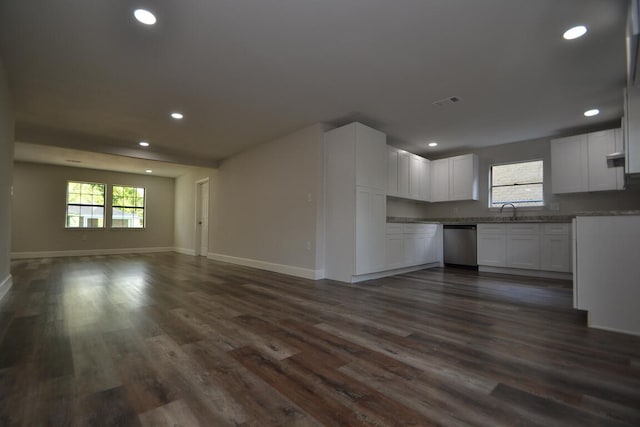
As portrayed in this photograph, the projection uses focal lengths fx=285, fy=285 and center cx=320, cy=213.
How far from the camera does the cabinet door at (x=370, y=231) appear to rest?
4078 mm

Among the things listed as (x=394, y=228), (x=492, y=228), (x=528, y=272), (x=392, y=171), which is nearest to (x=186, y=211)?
(x=392, y=171)

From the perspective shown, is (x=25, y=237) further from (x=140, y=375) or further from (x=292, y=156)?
(x=140, y=375)

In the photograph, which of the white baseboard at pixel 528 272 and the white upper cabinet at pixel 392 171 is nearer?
the white baseboard at pixel 528 272

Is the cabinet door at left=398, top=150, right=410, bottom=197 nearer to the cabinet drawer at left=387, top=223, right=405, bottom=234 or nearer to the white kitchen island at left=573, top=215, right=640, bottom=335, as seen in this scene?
the cabinet drawer at left=387, top=223, right=405, bottom=234

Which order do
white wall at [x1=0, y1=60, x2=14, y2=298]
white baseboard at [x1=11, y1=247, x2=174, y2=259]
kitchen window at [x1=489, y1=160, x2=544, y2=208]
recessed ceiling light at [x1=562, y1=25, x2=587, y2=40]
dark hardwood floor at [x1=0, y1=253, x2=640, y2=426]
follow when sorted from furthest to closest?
white baseboard at [x1=11, y1=247, x2=174, y2=259] < kitchen window at [x1=489, y1=160, x2=544, y2=208] < white wall at [x1=0, y1=60, x2=14, y2=298] < recessed ceiling light at [x1=562, y1=25, x2=587, y2=40] < dark hardwood floor at [x1=0, y1=253, x2=640, y2=426]

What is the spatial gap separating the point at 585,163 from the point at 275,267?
5.19 metres

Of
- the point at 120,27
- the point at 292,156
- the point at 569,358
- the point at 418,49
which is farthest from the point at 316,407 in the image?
the point at 292,156

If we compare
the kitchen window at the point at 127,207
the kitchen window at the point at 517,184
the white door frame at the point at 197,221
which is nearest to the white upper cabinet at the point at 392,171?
the kitchen window at the point at 517,184

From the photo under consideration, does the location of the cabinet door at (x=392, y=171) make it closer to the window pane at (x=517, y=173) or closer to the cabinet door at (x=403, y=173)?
the cabinet door at (x=403, y=173)

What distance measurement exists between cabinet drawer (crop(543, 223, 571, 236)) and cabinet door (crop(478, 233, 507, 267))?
59cm

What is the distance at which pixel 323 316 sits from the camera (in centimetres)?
255

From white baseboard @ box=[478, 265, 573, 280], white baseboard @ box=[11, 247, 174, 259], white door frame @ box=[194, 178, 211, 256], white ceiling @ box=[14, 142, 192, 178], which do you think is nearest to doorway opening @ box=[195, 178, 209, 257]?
white door frame @ box=[194, 178, 211, 256]

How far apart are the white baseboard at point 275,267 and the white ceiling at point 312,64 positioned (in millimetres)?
2312

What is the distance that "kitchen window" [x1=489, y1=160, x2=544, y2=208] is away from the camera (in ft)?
16.9
